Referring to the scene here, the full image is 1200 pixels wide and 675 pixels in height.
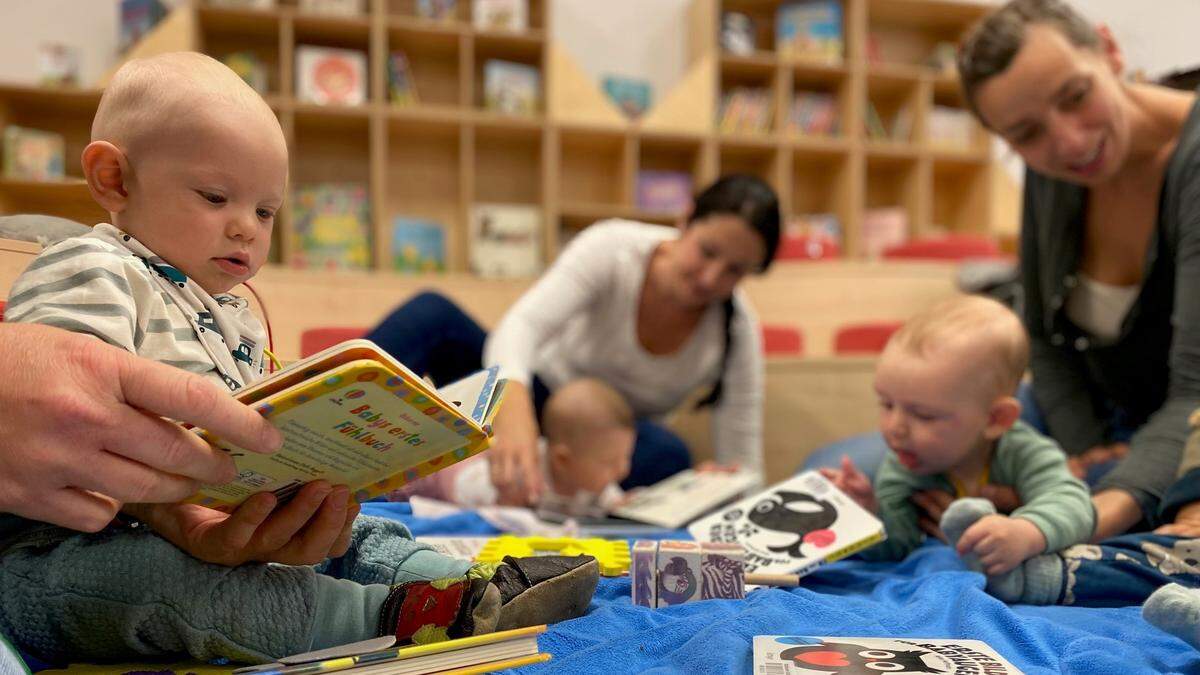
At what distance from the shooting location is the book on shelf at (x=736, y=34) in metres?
3.38

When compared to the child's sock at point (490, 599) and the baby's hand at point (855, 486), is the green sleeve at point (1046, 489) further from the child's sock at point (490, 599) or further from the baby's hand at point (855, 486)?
the child's sock at point (490, 599)

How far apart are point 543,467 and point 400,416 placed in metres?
1.14

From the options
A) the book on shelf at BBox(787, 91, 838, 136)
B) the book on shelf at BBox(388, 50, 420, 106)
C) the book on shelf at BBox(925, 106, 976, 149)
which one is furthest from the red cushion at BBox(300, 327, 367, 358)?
the book on shelf at BBox(925, 106, 976, 149)

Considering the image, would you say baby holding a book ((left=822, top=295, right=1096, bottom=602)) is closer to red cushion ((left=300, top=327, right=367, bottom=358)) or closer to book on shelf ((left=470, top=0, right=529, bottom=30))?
red cushion ((left=300, top=327, right=367, bottom=358))

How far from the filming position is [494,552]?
0.97 m

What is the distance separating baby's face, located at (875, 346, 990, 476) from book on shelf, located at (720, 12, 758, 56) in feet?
8.21

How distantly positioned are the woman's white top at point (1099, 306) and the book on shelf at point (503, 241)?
197cm

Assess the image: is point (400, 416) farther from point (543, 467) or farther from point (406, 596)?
point (543, 467)

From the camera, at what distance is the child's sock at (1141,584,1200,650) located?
70 centimetres

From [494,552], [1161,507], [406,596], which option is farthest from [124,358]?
[1161,507]

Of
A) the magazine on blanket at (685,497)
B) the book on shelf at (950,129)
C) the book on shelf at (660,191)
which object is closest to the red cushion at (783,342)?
the book on shelf at (660,191)

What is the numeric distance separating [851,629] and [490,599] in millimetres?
316

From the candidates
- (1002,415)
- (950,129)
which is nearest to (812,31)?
(950,129)

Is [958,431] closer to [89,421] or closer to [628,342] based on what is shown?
[628,342]
